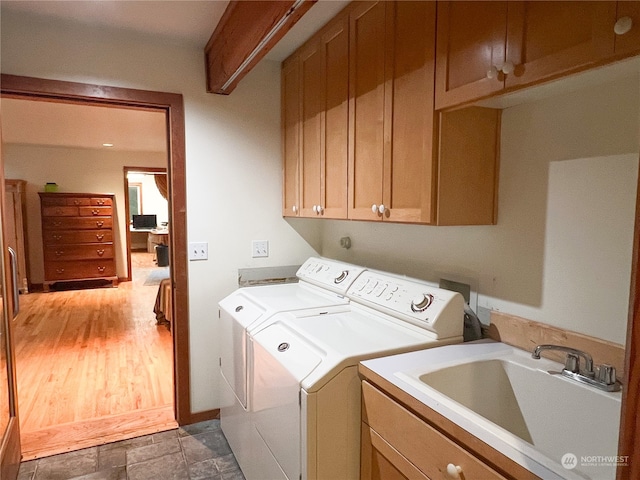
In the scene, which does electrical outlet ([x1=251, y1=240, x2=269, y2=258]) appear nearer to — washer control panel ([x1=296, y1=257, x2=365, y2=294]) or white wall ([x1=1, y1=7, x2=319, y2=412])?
white wall ([x1=1, y1=7, x2=319, y2=412])

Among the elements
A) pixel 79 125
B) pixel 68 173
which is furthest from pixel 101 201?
pixel 79 125

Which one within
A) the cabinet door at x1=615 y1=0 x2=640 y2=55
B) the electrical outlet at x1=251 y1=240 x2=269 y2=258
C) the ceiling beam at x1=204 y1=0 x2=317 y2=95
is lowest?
the electrical outlet at x1=251 y1=240 x2=269 y2=258

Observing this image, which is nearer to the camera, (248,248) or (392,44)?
(392,44)

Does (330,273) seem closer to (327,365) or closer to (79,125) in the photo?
(327,365)

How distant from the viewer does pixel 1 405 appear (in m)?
2.04

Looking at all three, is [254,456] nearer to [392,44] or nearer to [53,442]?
[53,442]

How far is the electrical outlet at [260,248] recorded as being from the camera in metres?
2.71

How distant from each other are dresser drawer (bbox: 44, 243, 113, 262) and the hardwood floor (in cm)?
90

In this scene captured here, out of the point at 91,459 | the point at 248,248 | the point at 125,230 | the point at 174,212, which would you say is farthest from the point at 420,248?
the point at 125,230

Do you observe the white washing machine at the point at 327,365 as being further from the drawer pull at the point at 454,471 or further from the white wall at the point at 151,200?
the white wall at the point at 151,200

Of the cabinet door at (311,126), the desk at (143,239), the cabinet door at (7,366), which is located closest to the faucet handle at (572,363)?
the cabinet door at (311,126)

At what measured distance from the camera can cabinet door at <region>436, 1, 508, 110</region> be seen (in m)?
1.21

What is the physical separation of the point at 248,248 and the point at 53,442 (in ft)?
5.25

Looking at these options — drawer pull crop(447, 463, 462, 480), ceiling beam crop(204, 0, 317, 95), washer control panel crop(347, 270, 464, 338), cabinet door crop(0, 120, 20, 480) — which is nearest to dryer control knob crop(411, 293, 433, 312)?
washer control panel crop(347, 270, 464, 338)
